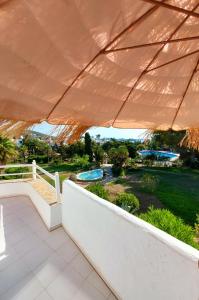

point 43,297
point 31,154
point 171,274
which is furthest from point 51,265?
point 31,154

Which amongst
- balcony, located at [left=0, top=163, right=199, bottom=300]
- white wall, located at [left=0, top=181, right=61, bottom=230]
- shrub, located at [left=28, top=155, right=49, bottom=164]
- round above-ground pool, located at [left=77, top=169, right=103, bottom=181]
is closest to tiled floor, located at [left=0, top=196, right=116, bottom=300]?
balcony, located at [left=0, top=163, right=199, bottom=300]

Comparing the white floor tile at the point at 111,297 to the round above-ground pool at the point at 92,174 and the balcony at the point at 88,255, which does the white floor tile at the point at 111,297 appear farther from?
the round above-ground pool at the point at 92,174

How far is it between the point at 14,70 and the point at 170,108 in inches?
53.0

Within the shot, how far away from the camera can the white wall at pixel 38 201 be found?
3.62m

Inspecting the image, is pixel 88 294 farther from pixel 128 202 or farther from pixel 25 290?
pixel 128 202

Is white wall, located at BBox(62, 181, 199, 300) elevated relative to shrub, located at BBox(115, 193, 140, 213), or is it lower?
elevated

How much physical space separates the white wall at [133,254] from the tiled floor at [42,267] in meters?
0.16

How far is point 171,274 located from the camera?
1.47m

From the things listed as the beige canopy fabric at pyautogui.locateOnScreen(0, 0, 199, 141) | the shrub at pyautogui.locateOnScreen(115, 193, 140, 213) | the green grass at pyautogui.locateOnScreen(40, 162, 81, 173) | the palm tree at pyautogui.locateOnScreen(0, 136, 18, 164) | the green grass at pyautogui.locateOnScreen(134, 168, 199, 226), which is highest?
the beige canopy fabric at pyautogui.locateOnScreen(0, 0, 199, 141)

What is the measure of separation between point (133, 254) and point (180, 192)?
33.2 ft

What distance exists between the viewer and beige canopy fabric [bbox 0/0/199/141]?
891mm

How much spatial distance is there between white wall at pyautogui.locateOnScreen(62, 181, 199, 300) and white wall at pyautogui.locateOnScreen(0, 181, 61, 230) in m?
0.74

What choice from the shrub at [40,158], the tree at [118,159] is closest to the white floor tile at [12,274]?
the tree at [118,159]

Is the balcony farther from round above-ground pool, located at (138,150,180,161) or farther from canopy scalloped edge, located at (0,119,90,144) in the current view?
round above-ground pool, located at (138,150,180,161)
